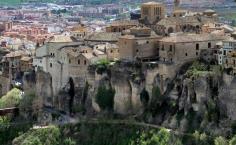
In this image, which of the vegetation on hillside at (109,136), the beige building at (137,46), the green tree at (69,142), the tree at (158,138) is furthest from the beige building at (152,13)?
the tree at (158,138)

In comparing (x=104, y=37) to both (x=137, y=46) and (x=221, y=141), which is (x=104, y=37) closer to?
(x=137, y=46)

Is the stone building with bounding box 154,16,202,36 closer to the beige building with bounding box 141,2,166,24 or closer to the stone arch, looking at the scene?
the beige building with bounding box 141,2,166,24

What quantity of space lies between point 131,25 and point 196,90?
42.9ft

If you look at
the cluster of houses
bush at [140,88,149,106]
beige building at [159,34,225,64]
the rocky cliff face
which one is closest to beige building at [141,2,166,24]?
the cluster of houses

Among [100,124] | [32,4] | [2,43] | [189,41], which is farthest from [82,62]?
[32,4]

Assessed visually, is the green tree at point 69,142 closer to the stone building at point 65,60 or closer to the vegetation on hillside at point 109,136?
the vegetation on hillside at point 109,136

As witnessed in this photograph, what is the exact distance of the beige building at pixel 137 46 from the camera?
46656mm

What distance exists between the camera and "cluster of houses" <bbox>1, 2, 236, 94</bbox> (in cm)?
4441

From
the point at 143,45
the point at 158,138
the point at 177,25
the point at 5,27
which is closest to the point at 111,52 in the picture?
the point at 143,45

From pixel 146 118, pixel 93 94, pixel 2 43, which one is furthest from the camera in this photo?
pixel 2 43

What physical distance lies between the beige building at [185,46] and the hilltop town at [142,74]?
61 millimetres

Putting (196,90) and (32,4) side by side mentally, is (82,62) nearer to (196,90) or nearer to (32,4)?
(196,90)

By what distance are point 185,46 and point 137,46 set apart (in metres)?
3.63

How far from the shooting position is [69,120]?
49344 mm
